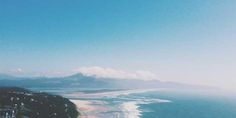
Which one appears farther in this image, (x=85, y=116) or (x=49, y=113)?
(x=85, y=116)

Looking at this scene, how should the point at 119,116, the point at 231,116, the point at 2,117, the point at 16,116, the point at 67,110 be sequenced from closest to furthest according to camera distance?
1. the point at 2,117
2. the point at 16,116
3. the point at 67,110
4. the point at 119,116
5. the point at 231,116

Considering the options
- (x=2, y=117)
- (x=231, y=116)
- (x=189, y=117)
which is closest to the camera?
(x=2, y=117)

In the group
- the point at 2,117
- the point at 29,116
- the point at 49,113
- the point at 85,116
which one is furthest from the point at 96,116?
the point at 2,117

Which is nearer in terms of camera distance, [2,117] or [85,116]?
[2,117]

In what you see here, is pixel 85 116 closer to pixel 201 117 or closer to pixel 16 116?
pixel 16 116

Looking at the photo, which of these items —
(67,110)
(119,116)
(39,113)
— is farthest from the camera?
(119,116)

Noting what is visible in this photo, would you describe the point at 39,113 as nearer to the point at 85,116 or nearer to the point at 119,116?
the point at 85,116

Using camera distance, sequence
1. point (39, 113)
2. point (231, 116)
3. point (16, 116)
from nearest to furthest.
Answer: point (16, 116), point (39, 113), point (231, 116)

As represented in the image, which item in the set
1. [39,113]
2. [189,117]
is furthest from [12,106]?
[189,117]

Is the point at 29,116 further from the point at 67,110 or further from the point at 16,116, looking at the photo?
the point at 67,110
